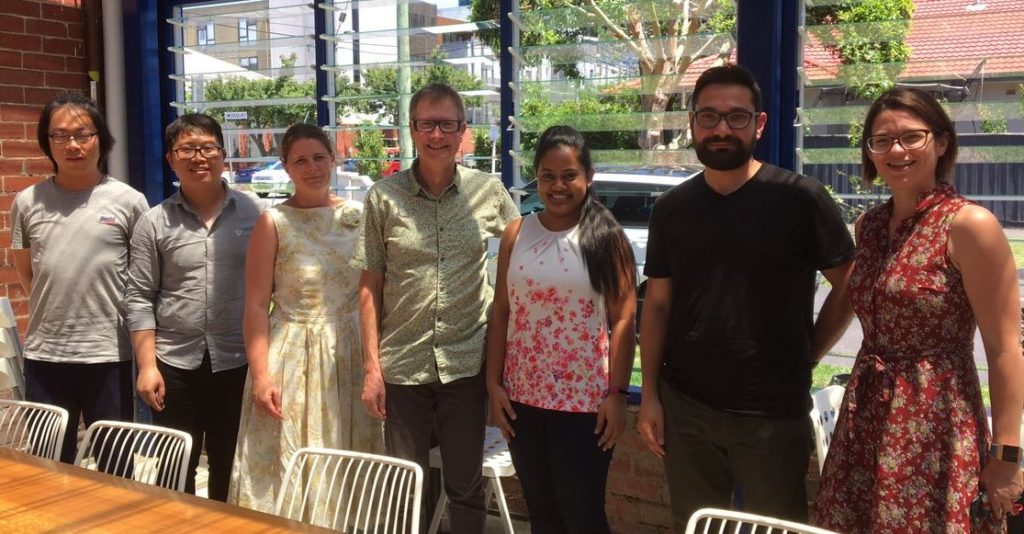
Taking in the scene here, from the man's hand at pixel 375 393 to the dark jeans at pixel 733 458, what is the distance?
3.07 feet

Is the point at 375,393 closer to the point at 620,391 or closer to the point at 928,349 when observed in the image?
the point at 620,391

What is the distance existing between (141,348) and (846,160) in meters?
2.66

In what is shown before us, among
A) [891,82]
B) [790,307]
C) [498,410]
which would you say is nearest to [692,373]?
[790,307]

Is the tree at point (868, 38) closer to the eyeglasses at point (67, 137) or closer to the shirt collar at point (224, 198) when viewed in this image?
the shirt collar at point (224, 198)

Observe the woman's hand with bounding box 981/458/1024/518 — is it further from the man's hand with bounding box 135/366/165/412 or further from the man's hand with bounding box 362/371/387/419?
the man's hand with bounding box 135/366/165/412

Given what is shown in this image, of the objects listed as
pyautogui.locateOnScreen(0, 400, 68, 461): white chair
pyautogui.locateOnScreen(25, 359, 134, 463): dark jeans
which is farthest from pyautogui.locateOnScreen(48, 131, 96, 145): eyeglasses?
pyautogui.locateOnScreen(0, 400, 68, 461): white chair

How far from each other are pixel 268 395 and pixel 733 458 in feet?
5.04

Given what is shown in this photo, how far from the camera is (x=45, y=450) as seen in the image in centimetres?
308

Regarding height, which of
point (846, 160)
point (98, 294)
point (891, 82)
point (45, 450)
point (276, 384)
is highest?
point (891, 82)

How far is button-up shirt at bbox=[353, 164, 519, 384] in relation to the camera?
3.04m

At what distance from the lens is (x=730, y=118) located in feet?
8.41

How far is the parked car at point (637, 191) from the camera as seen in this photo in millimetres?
3779

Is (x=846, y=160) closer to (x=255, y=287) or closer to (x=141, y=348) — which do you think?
(x=255, y=287)

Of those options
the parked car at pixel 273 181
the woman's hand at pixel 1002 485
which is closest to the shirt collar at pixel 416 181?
the woman's hand at pixel 1002 485
